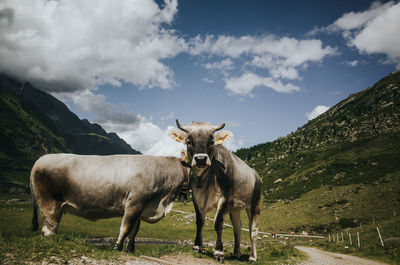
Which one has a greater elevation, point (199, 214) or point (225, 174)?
point (225, 174)

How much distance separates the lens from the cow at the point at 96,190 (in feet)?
28.8

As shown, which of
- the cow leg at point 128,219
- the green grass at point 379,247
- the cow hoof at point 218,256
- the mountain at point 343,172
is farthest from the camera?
the mountain at point 343,172

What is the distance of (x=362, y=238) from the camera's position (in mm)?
29188

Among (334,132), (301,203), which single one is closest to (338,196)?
(301,203)

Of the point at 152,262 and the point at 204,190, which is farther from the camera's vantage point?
the point at 204,190

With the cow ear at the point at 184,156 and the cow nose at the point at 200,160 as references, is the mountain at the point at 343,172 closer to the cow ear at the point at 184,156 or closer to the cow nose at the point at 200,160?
the cow ear at the point at 184,156

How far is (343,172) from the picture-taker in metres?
82.8

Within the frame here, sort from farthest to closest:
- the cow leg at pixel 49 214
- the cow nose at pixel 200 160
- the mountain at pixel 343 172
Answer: the mountain at pixel 343 172, the cow nose at pixel 200 160, the cow leg at pixel 49 214

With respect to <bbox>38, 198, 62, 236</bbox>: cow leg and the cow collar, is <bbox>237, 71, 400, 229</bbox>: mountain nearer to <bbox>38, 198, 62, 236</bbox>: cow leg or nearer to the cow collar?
the cow collar

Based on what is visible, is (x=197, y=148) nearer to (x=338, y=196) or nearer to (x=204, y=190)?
(x=204, y=190)

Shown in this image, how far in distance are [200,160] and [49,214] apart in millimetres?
5312

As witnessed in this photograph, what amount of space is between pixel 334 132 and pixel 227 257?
14601cm

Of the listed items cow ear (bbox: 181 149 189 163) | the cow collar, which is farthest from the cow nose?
the cow collar

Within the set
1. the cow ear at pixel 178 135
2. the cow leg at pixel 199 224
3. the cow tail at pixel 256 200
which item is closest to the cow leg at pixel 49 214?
the cow ear at pixel 178 135
